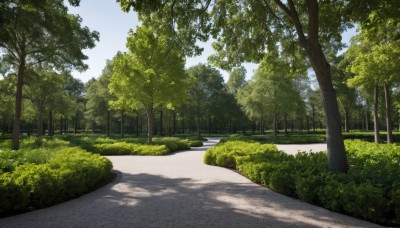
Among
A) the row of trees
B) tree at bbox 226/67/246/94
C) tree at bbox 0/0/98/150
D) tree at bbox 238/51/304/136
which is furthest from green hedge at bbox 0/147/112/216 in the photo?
tree at bbox 226/67/246/94

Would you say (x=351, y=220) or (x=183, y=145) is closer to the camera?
(x=351, y=220)

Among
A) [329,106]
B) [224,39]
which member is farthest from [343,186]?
[224,39]

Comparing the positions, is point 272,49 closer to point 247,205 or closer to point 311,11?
point 311,11

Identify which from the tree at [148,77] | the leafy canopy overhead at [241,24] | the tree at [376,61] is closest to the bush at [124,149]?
the tree at [148,77]

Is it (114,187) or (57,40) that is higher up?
(57,40)

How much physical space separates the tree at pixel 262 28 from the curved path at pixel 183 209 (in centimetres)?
262

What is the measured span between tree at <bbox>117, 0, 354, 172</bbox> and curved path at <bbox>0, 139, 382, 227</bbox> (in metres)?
2.62

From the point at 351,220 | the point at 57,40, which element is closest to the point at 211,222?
the point at 351,220

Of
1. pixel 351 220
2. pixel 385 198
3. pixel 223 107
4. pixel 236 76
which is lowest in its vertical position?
pixel 351 220

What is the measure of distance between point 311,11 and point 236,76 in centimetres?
4737

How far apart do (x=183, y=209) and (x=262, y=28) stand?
7971 mm

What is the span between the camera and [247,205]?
624cm

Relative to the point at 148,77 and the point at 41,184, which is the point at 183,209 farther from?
Result: the point at 148,77

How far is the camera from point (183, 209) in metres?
5.91
